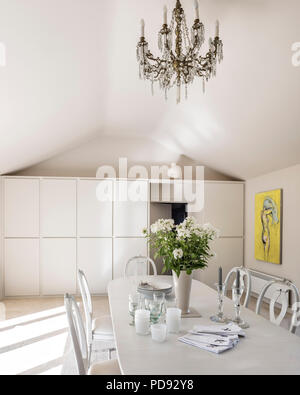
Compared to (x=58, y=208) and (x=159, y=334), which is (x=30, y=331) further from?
(x=159, y=334)

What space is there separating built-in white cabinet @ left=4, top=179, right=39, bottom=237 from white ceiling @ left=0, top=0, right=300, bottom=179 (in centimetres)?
35

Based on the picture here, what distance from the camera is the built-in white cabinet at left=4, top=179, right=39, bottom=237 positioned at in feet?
18.7

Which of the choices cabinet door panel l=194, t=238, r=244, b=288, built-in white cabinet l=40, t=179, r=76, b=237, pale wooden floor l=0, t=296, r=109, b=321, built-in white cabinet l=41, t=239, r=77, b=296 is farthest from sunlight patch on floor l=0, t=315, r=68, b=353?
cabinet door panel l=194, t=238, r=244, b=288

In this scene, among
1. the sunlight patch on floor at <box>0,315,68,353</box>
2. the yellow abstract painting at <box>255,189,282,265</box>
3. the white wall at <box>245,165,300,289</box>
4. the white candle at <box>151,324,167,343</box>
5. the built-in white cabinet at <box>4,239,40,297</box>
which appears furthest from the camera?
the built-in white cabinet at <box>4,239,40,297</box>

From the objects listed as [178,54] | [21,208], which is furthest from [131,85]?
[21,208]

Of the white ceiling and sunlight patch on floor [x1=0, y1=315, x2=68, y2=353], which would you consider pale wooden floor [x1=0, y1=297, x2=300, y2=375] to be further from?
the white ceiling

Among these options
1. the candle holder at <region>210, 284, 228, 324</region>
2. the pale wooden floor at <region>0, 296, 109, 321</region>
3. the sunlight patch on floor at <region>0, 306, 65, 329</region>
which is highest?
the candle holder at <region>210, 284, 228, 324</region>

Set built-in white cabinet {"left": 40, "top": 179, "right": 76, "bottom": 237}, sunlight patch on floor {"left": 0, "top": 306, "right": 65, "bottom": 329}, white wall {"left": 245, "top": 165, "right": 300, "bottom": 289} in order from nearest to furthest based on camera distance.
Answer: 1. sunlight patch on floor {"left": 0, "top": 306, "right": 65, "bottom": 329}
2. white wall {"left": 245, "top": 165, "right": 300, "bottom": 289}
3. built-in white cabinet {"left": 40, "top": 179, "right": 76, "bottom": 237}

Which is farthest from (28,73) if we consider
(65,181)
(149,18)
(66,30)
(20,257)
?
(20,257)

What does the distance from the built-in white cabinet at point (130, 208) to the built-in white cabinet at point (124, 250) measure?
10 cm

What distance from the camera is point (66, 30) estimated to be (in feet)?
8.50

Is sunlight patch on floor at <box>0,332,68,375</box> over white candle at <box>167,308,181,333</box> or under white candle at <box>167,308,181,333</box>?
under

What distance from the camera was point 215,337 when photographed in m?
1.81
